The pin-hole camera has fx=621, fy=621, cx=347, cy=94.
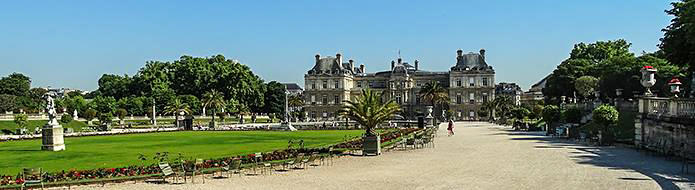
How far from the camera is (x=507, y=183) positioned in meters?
15.6

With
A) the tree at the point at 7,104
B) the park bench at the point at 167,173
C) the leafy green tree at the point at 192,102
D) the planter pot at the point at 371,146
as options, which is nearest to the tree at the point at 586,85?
the leafy green tree at the point at 192,102

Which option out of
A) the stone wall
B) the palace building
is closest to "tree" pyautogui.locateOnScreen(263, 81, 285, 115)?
the palace building

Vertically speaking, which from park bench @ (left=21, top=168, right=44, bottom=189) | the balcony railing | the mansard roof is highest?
the mansard roof

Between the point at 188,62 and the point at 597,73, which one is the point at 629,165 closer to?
the point at 597,73

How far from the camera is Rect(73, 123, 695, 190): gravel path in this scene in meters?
15.5

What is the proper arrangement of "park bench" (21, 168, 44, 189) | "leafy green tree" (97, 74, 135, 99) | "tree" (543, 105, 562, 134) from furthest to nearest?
"leafy green tree" (97, 74, 135, 99)
"tree" (543, 105, 562, 134)
"park bench" (21, 168, 44, 189)

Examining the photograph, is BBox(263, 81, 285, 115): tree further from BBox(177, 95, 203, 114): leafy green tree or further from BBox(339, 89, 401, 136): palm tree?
BBox(339, 89, 401, 136): palm tree

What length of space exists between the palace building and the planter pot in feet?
286

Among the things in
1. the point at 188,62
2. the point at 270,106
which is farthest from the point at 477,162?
the point at 270,106

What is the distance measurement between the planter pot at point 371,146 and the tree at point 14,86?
99167 millimetres

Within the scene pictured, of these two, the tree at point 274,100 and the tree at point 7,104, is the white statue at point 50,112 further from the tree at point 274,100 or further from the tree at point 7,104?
the tree at point 274,100

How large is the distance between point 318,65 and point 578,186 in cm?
10681

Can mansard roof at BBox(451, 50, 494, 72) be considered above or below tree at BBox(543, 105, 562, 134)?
above

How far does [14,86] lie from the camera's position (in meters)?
107
